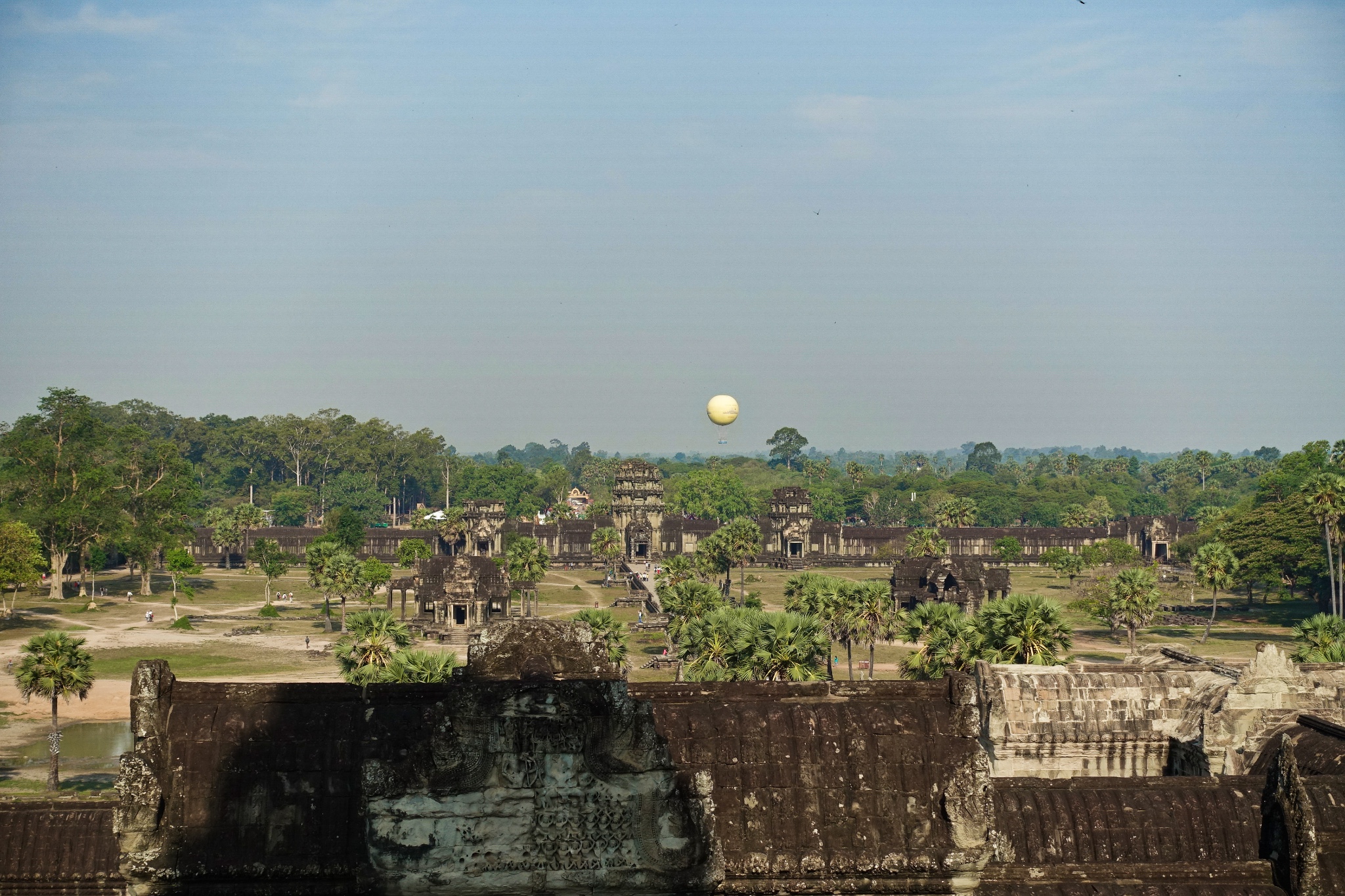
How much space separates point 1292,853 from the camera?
547 inches

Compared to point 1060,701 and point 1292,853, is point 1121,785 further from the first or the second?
point 1060,701

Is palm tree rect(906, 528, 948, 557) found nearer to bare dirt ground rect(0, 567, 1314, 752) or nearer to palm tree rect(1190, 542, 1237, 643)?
bare dirt ground rect(0, 567, 1314, 752)

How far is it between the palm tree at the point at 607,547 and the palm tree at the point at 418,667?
89603mm

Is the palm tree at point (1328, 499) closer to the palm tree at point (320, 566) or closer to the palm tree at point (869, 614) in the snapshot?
the palm tree at point (869, 614)

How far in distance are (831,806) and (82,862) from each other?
397 inches

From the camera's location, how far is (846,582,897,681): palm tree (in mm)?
55281

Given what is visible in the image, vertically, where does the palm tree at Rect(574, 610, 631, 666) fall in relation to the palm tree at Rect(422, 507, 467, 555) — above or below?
below

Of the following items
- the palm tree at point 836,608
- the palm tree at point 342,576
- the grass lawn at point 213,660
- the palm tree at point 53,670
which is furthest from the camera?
the palm tree at point 342,576

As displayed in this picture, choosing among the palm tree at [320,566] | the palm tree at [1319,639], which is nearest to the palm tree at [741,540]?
the palm tree at [320,566]

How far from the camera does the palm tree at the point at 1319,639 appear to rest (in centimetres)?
3841

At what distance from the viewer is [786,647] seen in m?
40.8

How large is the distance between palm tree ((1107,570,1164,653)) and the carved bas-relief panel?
59378mm

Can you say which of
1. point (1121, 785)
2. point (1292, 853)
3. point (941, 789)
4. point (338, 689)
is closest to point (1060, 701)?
point (1121, 785)

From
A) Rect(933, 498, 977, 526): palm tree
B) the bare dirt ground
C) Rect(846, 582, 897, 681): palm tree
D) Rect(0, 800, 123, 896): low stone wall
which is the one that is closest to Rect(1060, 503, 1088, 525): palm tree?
Rect(933, 498, 977, 526): palm tree
